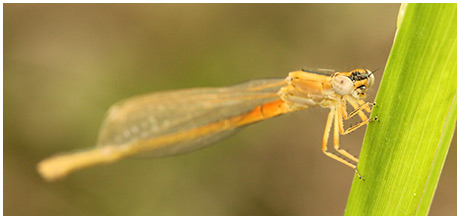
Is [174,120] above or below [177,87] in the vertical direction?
below

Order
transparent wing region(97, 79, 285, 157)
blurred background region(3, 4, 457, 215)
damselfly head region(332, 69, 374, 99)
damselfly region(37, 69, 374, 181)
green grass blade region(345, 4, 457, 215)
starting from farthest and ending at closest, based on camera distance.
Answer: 1. blurred background region(3, 4, 457, 215)
2. transparent wing region(97, 79, 285, 157)
3. damselfly region(37, 69, 374, 181)
4. damselfly head region(332, 69, 374, 99)
5. green grass blade region(345, 4, 457, 215)

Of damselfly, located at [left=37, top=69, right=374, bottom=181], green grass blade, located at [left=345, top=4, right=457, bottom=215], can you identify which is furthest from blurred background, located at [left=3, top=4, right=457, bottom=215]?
green grass blade, located at [left=345, top=4, right=457, bottom=215]

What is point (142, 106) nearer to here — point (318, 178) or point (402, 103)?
point (402, 103)

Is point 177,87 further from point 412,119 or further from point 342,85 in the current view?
point 412,119

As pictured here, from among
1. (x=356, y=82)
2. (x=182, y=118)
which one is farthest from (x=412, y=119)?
(x=182, y=118)

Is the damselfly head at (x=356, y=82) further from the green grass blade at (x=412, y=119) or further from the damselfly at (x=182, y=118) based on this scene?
the green grass blade at (x=412, y=119)

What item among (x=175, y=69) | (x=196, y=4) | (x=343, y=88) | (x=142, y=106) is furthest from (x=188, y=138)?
(x=196, y=4)

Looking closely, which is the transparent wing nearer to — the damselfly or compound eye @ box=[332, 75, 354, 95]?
the damselfly

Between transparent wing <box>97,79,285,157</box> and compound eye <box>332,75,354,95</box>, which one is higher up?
transparent wing <box>97,79,285,157</box>
